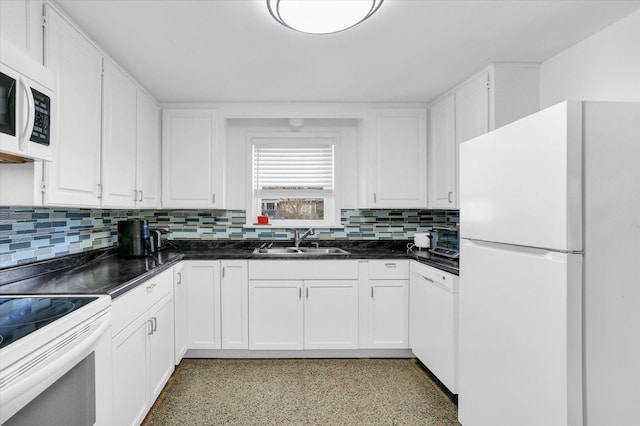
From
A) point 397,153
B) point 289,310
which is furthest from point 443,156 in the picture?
point 289,310

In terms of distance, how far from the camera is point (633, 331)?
3.62 feet

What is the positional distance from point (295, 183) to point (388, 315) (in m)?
1.58

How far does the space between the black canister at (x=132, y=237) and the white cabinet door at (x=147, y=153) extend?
6.5 inches

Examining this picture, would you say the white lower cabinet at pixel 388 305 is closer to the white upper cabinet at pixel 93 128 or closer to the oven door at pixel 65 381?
the oven door at pixel 65 381

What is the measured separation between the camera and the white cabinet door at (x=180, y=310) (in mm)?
2385

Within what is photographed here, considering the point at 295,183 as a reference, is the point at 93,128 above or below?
above

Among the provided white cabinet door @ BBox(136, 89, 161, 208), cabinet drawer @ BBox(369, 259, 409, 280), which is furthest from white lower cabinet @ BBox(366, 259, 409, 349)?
white cabinet door @ BBox(136, 89, 161, 208)

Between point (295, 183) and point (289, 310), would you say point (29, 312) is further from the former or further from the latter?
point (295, 183)

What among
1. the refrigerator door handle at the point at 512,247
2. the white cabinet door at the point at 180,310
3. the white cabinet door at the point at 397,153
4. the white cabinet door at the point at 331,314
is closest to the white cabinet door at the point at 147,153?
the white cabinet door at the point at 180,310

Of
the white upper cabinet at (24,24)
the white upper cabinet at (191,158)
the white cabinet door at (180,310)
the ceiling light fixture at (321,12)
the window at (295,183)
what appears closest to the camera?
the white upper cabinet at (24,24)

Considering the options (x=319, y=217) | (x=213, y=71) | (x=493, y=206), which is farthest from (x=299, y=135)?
(x=493, y=206)

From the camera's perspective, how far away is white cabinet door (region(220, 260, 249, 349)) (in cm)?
262

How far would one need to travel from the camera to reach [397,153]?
2.91m

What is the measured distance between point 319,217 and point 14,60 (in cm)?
254
